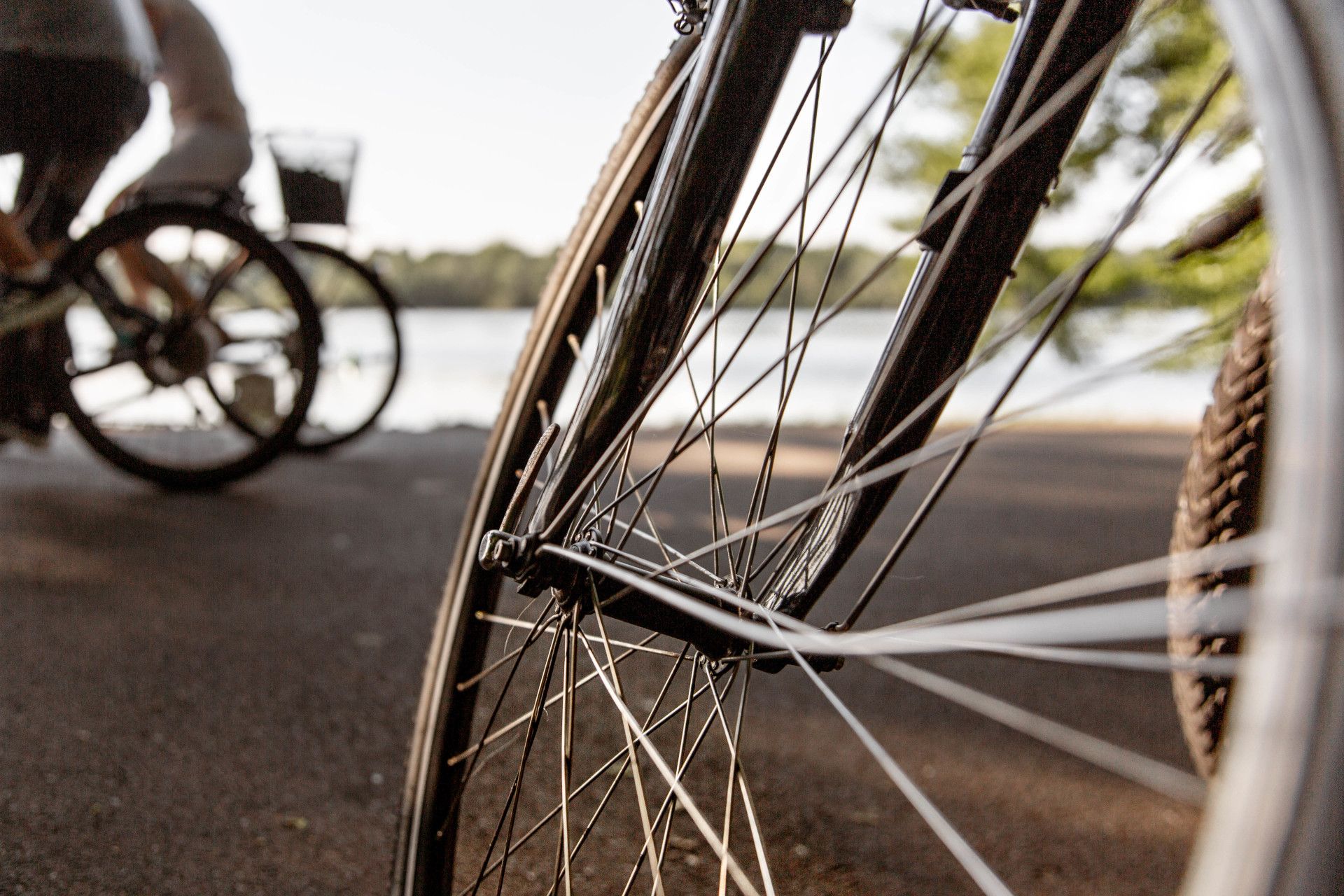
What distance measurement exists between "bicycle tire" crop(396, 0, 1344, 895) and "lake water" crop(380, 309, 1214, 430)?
229 millimetres

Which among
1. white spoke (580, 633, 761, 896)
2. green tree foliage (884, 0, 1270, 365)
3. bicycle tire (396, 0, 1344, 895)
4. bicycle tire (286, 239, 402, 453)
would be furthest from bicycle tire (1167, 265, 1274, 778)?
green tree foliage (884, 0, 1270, 365)

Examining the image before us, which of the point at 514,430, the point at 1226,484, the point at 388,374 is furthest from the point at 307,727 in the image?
the point at 388,374

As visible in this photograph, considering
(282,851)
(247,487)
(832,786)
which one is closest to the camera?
(282,851)

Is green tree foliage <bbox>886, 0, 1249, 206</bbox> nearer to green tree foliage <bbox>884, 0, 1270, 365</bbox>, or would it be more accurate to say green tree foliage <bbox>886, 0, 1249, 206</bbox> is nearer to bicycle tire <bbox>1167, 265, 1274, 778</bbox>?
green tree foliage <bbox>884, 0, 1270, 365</bbox>

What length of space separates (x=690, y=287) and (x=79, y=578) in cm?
193

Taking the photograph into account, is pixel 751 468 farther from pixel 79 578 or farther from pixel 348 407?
pixel 348 407

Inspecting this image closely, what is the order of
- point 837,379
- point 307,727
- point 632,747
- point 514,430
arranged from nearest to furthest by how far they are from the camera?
1. point 632,747
2. point 514,430
3. point 307,727
4. point 837,379

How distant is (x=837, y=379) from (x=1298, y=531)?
7821 mm

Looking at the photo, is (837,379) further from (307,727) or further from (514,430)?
(514,430)

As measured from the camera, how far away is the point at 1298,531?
0.30 metres

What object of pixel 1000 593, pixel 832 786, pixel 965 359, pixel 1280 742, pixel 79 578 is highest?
pixel 965 359

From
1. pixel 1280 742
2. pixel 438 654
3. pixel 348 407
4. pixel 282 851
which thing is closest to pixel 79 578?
pixel 282 851

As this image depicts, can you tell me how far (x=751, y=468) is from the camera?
349 cm

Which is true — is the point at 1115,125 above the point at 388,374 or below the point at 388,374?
above
